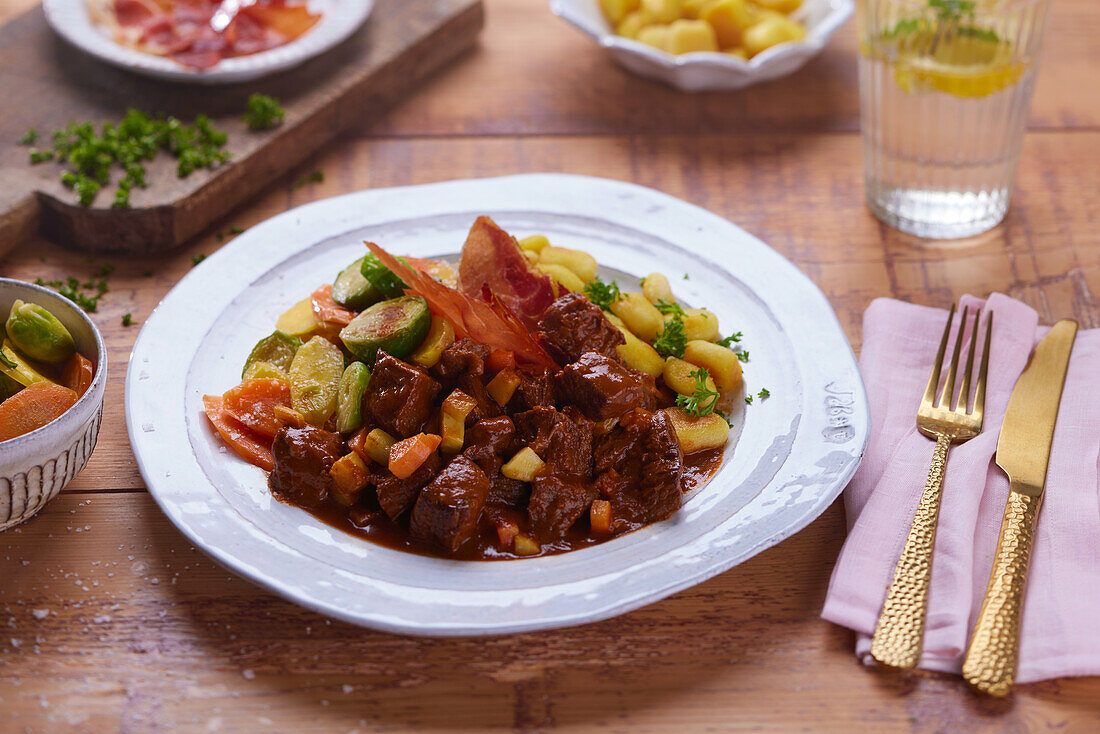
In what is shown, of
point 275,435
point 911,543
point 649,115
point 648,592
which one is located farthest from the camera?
point 649,115

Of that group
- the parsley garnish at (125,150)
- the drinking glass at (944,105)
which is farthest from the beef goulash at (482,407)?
the drinking glass at (944,105)

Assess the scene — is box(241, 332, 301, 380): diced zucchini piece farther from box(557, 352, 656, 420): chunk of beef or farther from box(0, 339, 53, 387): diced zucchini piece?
box(557, 352, 656, 420): chunk of beef

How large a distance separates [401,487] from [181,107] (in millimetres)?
2533

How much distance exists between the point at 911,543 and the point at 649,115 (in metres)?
2.66

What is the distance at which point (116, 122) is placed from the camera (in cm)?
422

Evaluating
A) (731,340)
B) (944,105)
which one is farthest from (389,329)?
(944,105)

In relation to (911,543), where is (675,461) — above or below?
above

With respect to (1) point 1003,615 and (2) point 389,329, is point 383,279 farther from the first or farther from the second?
(1) point 1003,615

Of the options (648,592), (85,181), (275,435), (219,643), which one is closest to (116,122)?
(85,181)

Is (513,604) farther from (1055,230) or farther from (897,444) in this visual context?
(1055,230)

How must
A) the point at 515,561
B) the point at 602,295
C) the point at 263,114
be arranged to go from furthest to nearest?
the point at 263,114, the point at 602,295, the point at 515,561

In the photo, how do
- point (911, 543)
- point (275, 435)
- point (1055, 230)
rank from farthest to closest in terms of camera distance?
point (1055, 230)
point (275, 435)
point (911, 543)

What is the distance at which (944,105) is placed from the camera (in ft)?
12.1

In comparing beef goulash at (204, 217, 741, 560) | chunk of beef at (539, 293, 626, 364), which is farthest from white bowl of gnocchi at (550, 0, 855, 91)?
chunk of beef at (539, 293, 626, 364)
